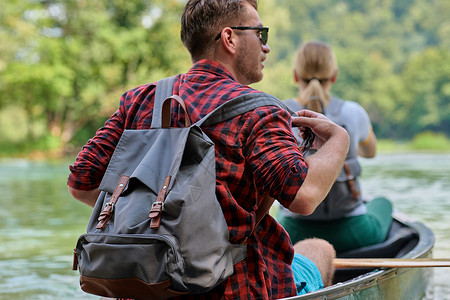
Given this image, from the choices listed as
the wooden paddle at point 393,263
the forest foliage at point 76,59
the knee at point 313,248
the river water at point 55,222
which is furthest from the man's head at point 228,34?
the forest foliage at point 76,59

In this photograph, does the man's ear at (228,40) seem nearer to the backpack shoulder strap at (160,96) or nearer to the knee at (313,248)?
the backpack shoulder strap at (160,96)

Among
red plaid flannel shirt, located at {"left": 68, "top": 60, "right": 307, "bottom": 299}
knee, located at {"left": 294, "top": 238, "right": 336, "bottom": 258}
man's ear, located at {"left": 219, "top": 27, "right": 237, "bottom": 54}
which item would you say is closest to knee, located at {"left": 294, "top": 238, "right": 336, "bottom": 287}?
knee, located at {"left": 294, "top": 238, "right": 336, "bottom": 258}

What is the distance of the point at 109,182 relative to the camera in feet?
5.40

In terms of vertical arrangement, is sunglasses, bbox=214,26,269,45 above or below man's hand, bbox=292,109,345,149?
above

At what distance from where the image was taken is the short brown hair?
177cm

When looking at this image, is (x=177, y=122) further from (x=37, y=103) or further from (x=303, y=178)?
(x=37, y=103)

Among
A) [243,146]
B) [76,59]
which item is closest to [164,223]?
[243,146]

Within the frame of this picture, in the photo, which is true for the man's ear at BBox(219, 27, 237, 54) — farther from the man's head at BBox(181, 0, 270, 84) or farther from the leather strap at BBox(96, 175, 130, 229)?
the leather strap at BBox(96, 175, 130, 229)

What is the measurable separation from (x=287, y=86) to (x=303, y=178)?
48502mm

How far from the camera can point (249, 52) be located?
183 cm

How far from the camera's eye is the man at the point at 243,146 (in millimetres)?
1583

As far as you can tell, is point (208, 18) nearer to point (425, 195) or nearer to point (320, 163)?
point (320, 163)

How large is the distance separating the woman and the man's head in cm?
170

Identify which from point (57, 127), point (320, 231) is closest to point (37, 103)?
point (57, 127)
